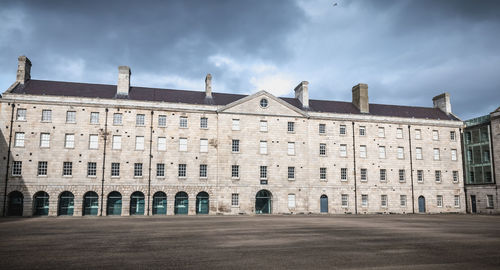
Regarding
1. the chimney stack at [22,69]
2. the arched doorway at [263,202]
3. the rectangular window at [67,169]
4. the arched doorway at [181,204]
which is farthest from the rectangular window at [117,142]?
the arched doorway at [263,202]

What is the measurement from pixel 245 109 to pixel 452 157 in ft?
98.7

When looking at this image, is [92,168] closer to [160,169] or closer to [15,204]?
[160,169]

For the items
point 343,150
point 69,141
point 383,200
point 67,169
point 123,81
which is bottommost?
point 383,200

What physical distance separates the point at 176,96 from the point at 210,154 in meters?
8.90

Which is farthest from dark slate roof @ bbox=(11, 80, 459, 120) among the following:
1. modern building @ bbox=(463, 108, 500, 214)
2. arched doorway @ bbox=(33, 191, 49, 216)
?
arched doorway @ bbox=(33, 191, 49, 216)

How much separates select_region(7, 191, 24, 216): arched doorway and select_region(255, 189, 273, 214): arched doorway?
24.8m

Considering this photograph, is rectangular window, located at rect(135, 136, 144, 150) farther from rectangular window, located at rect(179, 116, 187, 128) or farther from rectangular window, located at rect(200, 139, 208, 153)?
rectangular window, located at rect(200, 139, 208, 153)

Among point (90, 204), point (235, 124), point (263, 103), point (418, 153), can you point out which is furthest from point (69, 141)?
point (418, 153)

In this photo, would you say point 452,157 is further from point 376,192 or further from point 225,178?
point 225,178

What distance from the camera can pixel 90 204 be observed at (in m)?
38.0

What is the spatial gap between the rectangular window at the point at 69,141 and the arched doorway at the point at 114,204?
6720 millimetres

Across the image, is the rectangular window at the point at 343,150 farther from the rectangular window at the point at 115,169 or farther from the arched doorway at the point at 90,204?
the arched doorway at the point at 90,204

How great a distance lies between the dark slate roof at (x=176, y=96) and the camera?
40.5 meters

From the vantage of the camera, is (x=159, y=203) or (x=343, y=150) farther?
(x=343, y=150)
